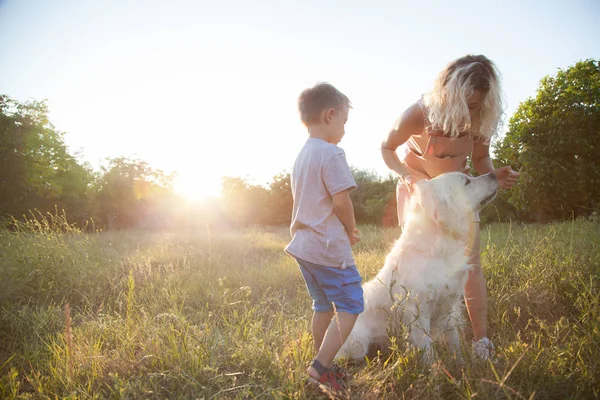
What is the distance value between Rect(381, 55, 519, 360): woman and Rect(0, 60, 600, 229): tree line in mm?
947

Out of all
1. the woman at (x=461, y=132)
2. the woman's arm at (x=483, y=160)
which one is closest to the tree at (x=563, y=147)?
the woman's arm at (x=483, y=160)

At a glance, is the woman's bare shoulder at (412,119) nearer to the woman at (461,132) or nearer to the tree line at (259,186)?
the woman at (461,132)

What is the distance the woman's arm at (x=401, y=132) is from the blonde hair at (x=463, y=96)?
110mm

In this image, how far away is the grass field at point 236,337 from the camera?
74.1 inches

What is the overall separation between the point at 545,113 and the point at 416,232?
11.4m

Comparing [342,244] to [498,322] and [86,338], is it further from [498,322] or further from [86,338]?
[86,338]

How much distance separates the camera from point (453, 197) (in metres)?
2.42

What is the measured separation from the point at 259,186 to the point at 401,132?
81.5ft

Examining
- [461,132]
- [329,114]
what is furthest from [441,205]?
[329,114]

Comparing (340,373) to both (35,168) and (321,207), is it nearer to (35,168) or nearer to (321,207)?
(321,207)

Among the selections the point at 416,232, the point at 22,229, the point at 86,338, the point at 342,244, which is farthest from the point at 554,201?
the point at 22,229

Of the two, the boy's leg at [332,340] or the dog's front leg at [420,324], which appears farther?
the dog's front leg at [420,324]

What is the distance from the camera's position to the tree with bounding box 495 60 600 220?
9.77m

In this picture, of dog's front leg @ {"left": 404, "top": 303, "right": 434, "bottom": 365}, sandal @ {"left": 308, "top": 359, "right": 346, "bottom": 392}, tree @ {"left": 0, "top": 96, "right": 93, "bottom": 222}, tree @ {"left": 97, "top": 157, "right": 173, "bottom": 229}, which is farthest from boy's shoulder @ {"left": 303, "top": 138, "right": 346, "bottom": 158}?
tree @ {"left": 97, "top": 157, "right": 173, "bottom": 229}
